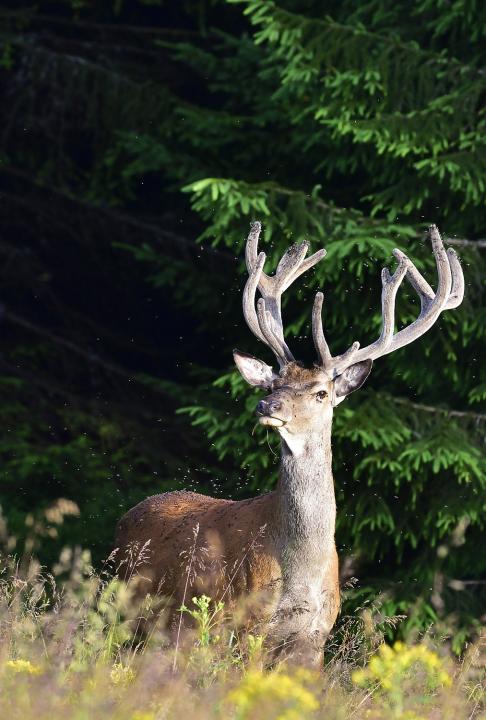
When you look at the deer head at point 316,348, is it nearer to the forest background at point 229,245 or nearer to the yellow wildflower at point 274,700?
the forest background at point 229,245

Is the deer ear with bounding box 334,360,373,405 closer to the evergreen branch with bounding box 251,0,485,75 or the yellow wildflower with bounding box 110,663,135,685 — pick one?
the yellow wildflower with bounding box 110,663,135,685

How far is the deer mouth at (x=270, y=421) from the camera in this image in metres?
5.51

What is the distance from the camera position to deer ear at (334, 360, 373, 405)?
613cm

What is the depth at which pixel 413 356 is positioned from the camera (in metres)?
8.29

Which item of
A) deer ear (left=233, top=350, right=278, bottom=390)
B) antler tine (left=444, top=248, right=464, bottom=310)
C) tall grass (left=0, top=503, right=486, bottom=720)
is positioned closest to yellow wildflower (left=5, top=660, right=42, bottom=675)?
tall grass (left=0, top=503, right=486, bottom=720)

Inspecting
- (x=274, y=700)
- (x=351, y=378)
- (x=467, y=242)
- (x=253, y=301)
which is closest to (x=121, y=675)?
(x=274, y=700)

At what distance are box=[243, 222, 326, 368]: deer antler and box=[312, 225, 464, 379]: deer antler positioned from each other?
18 centimetres

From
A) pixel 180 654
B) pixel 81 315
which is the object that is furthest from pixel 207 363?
pixel 180 654

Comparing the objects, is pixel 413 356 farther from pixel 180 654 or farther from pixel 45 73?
pixel 45 73

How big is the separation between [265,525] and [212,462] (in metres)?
4.70

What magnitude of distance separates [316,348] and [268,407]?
0.62 meters

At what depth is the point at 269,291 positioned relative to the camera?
652 cm

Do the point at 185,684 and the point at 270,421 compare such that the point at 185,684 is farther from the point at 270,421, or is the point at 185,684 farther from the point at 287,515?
the point at 287,515

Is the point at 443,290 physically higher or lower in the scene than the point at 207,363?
higher
